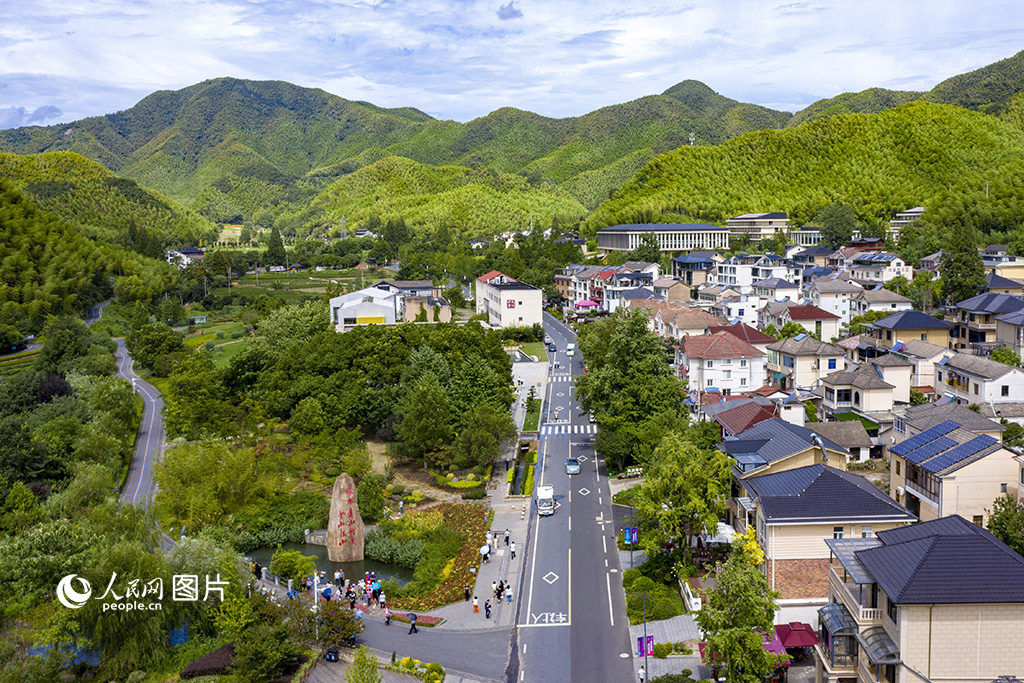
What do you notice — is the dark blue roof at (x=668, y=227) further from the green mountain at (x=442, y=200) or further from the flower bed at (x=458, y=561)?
the flower bed at (x=458, y=561)

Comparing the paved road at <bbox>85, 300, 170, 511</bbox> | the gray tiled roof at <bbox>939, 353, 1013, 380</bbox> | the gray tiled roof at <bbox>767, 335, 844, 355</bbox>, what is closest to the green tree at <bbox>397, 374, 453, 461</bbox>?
the paved road at <bbox>85, 300, 170, 511</bbox>

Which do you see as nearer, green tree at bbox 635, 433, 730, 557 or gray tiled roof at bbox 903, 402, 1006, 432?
green tree at bbox 635, 433, 730, 557

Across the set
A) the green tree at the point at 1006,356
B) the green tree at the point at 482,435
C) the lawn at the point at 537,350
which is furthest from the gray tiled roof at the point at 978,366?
the lawn at the point at 537,350

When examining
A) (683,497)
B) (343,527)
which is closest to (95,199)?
(343,527)

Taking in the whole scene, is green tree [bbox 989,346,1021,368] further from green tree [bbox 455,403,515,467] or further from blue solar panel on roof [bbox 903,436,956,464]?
green tree [bbox 455,403,515,467]

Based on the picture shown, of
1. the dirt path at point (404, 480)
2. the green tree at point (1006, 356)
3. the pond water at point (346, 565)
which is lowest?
the pond water at point (346, 565)

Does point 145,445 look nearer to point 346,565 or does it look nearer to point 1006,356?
point 346,565
